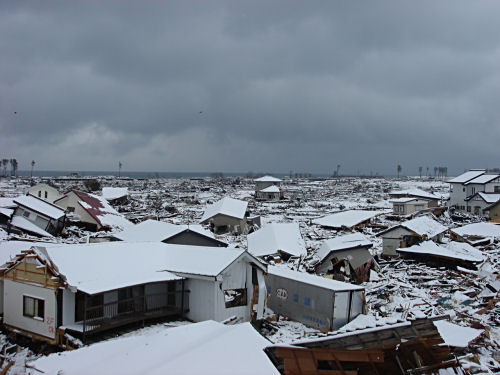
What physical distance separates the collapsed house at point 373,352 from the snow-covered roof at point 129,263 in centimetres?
562

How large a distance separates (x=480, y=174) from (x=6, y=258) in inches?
2329

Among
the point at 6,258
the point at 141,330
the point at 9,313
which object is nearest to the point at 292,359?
the point at 141,330

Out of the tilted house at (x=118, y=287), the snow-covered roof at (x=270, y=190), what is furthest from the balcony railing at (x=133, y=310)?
the snow-covered roof at (x=270, y=190)

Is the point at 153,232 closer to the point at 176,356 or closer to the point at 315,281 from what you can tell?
the point at 315,281

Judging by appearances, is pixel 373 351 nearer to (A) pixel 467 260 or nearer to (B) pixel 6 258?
(B) pixel 6 258

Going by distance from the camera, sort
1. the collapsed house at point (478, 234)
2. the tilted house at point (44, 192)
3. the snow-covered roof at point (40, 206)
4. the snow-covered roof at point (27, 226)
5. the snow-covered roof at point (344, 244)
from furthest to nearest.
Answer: the tilted house at point (44, 192) < the snow-covered roof at point (40, 206) < the collapsed house at point (478, 234) < the snow-covered roof at point (27, 226) < the snow-covered roof at point (344, 244)

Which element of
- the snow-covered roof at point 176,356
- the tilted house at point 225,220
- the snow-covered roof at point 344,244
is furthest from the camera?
the tilted house at point 225,220

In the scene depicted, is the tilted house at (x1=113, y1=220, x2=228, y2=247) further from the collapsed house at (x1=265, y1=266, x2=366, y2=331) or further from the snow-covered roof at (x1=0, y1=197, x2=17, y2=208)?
the snow-covered roof at (x1=0, y1=197, x2=17, y2=208)

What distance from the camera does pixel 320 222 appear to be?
41031 millimetres

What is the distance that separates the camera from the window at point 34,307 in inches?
493

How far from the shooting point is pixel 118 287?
12.2m

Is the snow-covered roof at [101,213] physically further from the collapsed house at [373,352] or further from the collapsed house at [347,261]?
the collapsed house at [373,352]

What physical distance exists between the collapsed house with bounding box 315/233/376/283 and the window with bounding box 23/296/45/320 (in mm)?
14517

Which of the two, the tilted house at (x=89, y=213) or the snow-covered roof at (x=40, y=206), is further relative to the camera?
the tilted house at (x=89, y=213)
